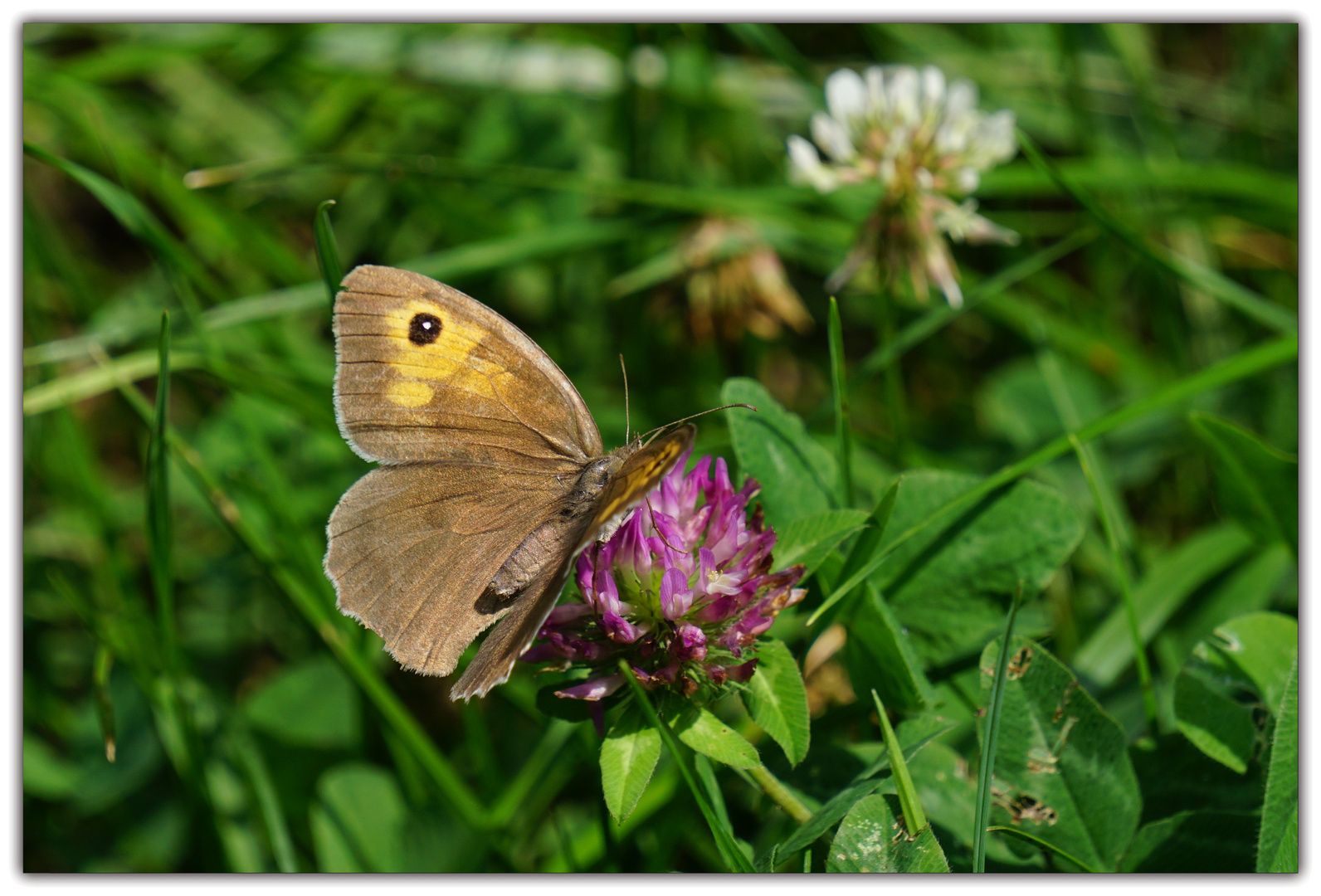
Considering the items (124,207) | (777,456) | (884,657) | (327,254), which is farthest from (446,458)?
(124,207)

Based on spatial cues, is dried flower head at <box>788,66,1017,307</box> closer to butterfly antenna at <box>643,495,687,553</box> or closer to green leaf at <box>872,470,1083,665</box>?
green leaf at <box>872,470,1083,665</box>

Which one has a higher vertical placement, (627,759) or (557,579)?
(557,579)

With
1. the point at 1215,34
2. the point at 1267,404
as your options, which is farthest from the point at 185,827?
the point at 1215,34

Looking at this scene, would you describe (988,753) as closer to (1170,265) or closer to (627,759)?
(627,759)

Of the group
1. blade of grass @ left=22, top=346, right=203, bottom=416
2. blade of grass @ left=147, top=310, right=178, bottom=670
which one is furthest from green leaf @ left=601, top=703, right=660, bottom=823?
blade of grass @ left=22, top=346, right=203, bottom=416

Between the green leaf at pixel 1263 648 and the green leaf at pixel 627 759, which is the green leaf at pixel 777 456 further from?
the green leaf at pixel 1263 648

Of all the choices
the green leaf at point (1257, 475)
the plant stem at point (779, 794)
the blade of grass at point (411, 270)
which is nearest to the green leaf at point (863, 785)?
the plant stem at point (779, 794)

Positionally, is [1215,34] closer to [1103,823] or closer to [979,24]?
[979,24]
